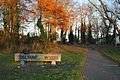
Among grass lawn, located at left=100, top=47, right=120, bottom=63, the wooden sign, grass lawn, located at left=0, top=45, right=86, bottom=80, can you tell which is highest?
the wooden sign

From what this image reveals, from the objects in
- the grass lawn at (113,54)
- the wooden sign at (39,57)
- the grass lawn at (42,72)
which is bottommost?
the grass lawn at (113,54)

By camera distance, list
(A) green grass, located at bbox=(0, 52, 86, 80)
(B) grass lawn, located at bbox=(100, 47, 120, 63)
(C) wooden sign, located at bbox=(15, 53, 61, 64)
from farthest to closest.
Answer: (B) grass lawn, located at bbox=(100, 47, 120, 63) < (C) wooden sign, located at bbox=(15, 53, 61, 64) < (A) green grass, located at bbox=(0, 52, 86, 80)

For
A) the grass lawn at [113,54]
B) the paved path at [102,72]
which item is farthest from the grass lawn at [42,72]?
the grass lawn at [113,54]

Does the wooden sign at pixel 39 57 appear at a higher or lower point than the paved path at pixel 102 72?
higher

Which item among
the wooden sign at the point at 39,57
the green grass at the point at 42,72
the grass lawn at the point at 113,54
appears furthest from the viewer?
the grass lawn at the point at 113,54

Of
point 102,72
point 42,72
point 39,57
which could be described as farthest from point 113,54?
point 42,72

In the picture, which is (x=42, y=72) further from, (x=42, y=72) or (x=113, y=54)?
(x=113, y=54)

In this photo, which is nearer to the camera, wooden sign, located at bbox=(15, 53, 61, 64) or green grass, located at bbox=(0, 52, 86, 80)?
green grass, located at bbox=(0, 52, 86, 80)

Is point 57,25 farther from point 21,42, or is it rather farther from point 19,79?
point 19,79

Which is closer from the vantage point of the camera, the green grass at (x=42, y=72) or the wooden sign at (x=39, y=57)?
the green grass at (x=42, y=72)

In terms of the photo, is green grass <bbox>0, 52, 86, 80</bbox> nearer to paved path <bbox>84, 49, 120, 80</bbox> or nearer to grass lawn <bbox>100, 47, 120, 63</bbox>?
paved path <bbox>84, 49, 120, 80</bbox>

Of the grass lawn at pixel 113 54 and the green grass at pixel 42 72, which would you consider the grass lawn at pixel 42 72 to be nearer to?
the green grass at pixel 42 72

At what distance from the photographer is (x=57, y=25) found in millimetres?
49031

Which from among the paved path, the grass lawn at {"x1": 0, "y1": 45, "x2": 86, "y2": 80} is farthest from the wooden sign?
the paved path
